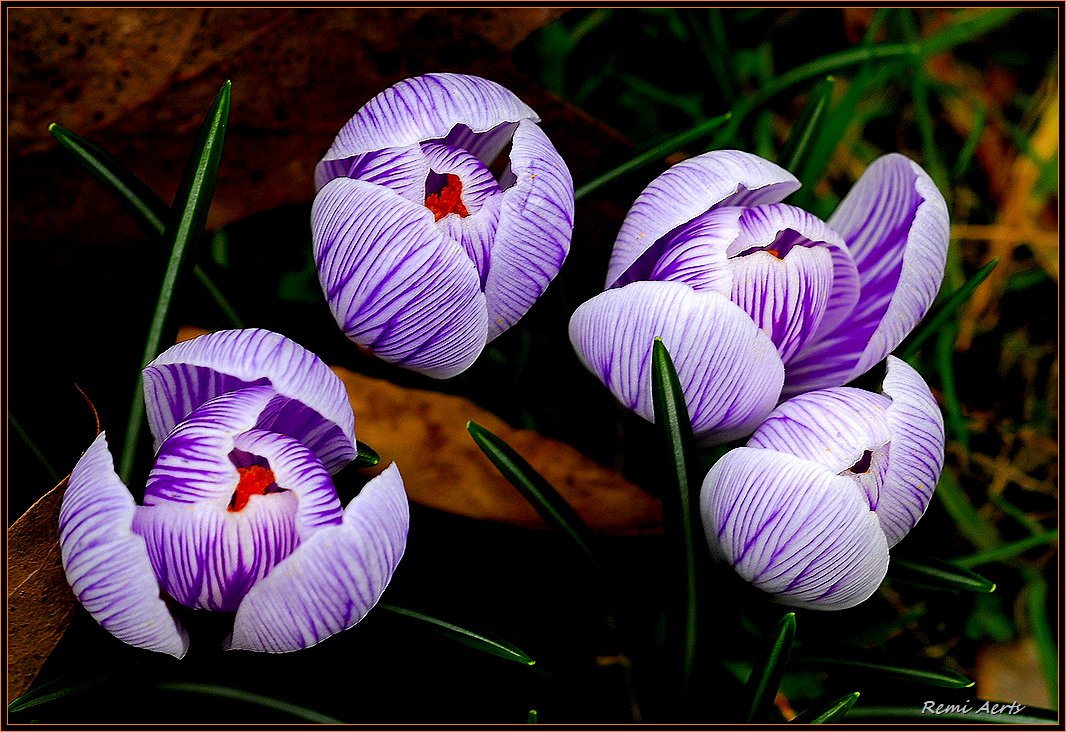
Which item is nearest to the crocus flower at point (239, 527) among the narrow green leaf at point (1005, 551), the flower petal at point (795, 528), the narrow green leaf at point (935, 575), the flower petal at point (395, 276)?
the flower petal at point (395, 276)

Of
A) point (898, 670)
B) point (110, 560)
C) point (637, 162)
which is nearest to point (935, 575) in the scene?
point (898, 670)

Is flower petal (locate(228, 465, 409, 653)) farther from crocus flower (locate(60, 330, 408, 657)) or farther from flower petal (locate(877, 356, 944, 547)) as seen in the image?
flower petal (locate(877, 356, 944, 547))

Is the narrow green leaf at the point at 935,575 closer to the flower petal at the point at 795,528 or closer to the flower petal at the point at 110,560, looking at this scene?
the flower petal at the point at 795,528

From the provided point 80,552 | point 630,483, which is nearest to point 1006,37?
point 630,483

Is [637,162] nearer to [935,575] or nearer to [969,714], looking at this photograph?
[935,575]

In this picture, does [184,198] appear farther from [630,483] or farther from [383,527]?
[630,483]

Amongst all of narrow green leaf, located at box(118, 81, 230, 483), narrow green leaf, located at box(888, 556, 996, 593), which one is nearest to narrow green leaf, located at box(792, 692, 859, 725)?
narrow green leaf, located at box(888, 556, 996, 593)
